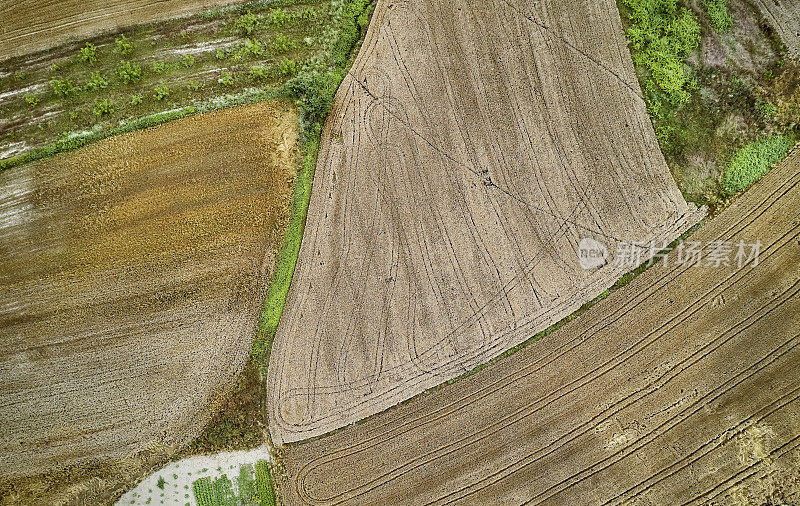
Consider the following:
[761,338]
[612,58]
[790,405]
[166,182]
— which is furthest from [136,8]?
[790,405]

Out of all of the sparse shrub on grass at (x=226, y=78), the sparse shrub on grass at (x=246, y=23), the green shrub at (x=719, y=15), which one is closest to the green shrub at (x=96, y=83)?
the sparse shrub on grass at (x=226, y=78)

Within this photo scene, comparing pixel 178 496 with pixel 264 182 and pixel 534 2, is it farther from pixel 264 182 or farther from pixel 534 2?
pixel 534 2

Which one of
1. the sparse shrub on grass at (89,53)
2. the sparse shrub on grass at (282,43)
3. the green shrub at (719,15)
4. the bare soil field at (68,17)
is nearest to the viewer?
the green shrub at (719,15)

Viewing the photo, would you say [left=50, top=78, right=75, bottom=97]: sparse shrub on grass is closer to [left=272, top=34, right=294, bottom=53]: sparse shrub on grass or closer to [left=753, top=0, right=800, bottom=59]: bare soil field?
[left=272, top=34, right=294, bottom=53]: sparse shrub on grass

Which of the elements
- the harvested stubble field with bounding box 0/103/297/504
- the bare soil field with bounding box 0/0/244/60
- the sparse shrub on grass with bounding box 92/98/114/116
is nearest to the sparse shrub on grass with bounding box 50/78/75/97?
the sparse shrub on grass with bounding box 92/98/114/116

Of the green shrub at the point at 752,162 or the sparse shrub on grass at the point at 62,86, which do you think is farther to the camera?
the sparse shrub on grass at the point at 62,86

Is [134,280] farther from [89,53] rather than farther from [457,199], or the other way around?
[457,199]

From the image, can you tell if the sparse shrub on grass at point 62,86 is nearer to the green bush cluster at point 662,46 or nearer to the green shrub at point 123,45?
the green shrub at point 123,45

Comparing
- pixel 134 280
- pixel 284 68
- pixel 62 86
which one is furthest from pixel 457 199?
pixel 62 86
